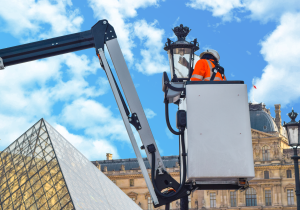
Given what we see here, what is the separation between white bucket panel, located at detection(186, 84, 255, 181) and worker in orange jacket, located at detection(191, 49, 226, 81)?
0.36 metres

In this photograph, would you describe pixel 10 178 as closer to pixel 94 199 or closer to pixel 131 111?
pixel 94 199

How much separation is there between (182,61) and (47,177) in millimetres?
12383

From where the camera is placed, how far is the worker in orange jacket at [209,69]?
4.43 meters

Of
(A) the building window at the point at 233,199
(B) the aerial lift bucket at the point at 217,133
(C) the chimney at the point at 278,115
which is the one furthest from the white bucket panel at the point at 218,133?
(C) the chimney at the point at 278,115

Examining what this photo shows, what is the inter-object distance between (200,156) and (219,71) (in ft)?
3.47

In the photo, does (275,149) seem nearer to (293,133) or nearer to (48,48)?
(293,133)

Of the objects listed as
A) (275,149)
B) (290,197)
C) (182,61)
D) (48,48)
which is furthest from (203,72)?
(275,149)

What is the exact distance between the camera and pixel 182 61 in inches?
267

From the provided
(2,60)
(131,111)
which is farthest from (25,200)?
(131,111)

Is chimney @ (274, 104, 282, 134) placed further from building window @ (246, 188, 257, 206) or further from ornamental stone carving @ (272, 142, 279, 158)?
building window @ (246, 188, 257, 206)

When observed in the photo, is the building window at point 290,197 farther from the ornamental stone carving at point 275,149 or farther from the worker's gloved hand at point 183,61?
the worker's gloved hand at point 183,61

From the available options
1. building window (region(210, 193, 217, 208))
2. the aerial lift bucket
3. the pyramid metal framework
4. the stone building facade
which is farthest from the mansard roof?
the aerial lift bucket

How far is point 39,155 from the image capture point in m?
19.0

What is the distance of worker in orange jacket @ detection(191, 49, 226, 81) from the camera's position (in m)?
4.43
